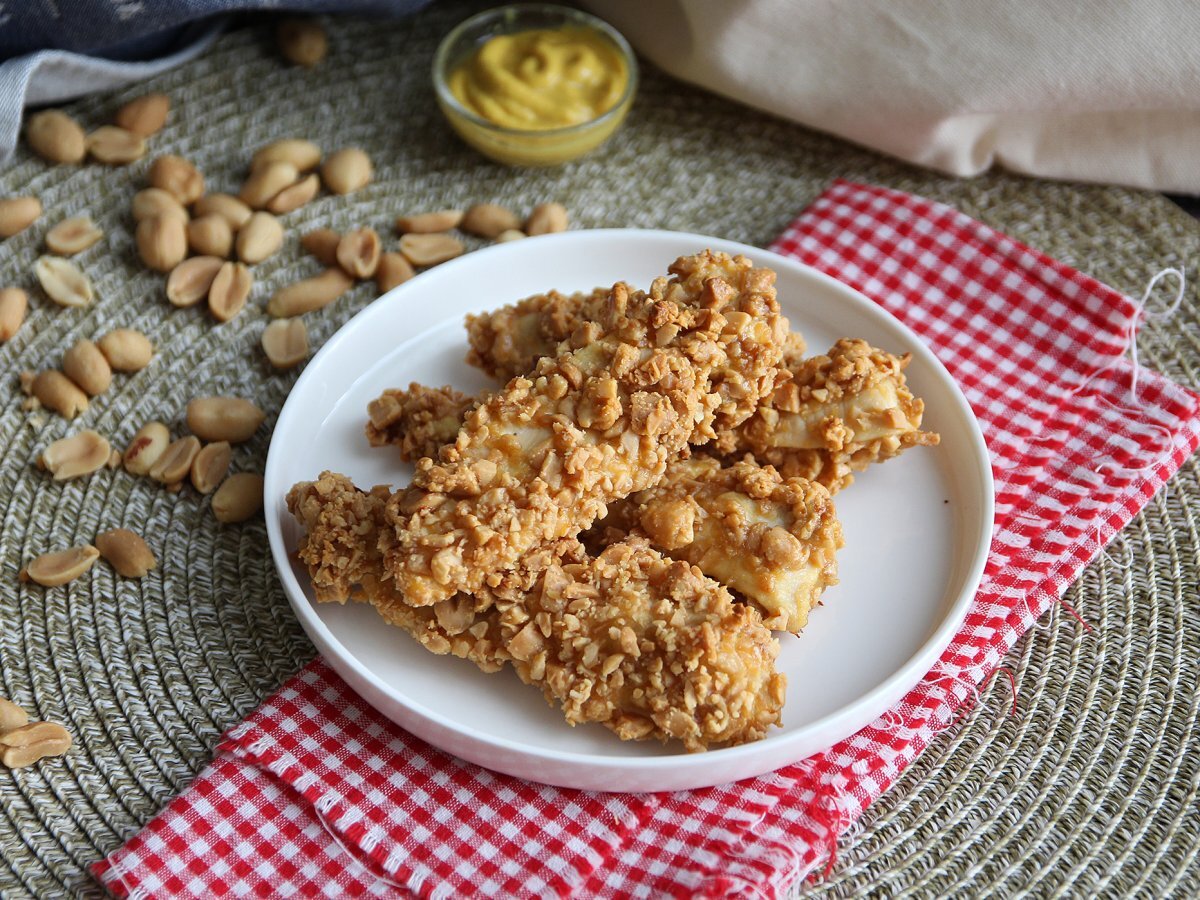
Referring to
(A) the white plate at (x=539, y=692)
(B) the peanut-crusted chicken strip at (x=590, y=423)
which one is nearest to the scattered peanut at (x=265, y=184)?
(A) the white plate at (x=539, y=692)

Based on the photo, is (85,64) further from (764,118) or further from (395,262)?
(764,118)

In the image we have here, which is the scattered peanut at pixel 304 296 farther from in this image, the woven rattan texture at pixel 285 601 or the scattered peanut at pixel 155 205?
the scattered peanut at pixel 155 205

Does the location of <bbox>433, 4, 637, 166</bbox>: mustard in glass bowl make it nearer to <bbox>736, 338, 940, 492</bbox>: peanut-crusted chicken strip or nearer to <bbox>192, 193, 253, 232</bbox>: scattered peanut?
<bbox>192, 193, 253, 232</bbox>: scattered peanut

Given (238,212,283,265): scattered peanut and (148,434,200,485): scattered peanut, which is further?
(238,212,283,265): scattered peanut

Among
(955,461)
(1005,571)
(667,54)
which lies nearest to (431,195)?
(667,54)

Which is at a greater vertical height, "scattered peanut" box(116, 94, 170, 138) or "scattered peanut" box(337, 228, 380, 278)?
"scattered peanut" box(116, 94, 170, 138)

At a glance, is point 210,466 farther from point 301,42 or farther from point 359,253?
point 301,42

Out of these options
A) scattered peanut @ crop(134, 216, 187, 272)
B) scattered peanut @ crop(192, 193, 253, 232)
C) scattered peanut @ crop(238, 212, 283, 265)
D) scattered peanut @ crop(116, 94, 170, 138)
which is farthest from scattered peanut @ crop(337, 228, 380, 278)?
scattered peanut @ crop(116, 94, 170, 138)
